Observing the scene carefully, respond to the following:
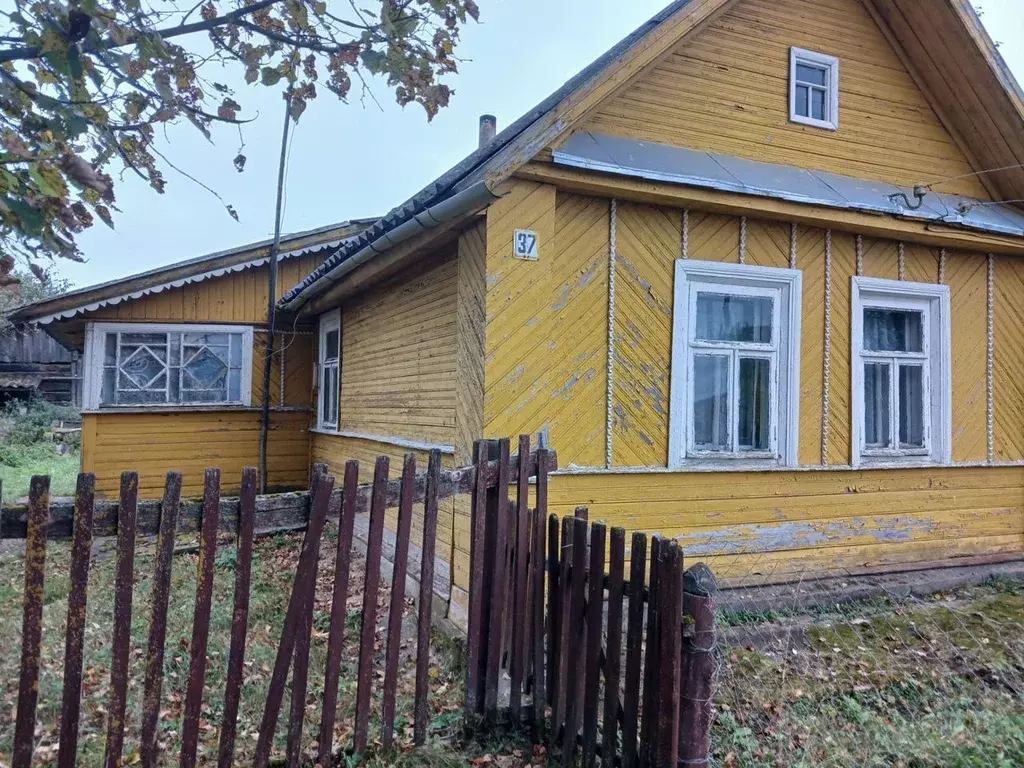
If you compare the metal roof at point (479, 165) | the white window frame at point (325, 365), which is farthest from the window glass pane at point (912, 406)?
the white window frame at point (325, 365)

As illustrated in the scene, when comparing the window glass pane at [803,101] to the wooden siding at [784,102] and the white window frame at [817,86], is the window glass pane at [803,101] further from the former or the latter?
the wooden siding at [784,102]

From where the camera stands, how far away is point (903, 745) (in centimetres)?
360

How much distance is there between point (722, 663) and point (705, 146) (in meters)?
4.16

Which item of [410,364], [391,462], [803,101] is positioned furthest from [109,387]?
[803,101]

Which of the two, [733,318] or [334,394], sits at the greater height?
[733,318]

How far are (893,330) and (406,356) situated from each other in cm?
479

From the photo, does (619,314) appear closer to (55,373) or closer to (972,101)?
(972,101)

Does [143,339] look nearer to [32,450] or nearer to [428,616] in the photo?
[428,616]

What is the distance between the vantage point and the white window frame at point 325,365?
9602 mm

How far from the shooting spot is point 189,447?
10.7m

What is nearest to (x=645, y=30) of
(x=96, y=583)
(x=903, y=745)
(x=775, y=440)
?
(x=775, y=440)

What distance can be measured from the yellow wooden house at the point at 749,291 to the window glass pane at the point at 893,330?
0.07 feet

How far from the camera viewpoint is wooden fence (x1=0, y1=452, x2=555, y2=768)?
7.47ft

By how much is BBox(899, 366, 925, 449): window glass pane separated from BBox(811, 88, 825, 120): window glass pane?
8.41 ft
